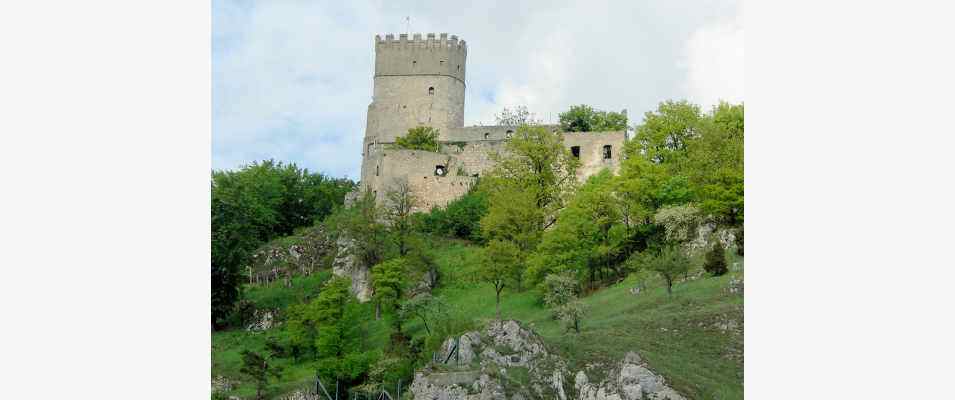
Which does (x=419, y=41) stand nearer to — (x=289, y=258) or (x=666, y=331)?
(x=289, y=258)

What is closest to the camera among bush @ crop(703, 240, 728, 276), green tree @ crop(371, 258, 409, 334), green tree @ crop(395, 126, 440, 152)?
bush @ crop(703, 240, 728, 276)

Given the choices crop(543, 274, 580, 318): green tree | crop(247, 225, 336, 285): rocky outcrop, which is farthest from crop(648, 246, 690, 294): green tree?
crop(247, 225, 336, 285): rocky outcrop

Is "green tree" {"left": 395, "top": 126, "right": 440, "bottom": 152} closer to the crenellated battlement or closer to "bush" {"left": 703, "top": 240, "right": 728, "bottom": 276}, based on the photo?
the crenellated battlement

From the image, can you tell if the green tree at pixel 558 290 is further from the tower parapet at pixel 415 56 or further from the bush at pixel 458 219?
the tower parapet at pixel 415 56

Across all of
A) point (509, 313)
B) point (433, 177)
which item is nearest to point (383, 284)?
point (509, 313)

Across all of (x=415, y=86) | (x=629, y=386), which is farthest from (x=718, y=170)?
(x=415, y=86)

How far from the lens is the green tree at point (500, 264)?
30.9 metres

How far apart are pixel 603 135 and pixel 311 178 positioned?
17219 mm

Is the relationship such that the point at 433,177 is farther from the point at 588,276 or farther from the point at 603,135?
the point at 588,276

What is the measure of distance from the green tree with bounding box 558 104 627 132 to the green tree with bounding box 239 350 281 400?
76.5 feet

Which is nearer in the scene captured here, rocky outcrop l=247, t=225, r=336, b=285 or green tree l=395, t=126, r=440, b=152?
rocky outcrop l=247, t=225, r=336, b=285

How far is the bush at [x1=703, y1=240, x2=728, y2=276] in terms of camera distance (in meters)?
27.4

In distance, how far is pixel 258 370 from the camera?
91.4 ft

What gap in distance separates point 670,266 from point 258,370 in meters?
10.4
